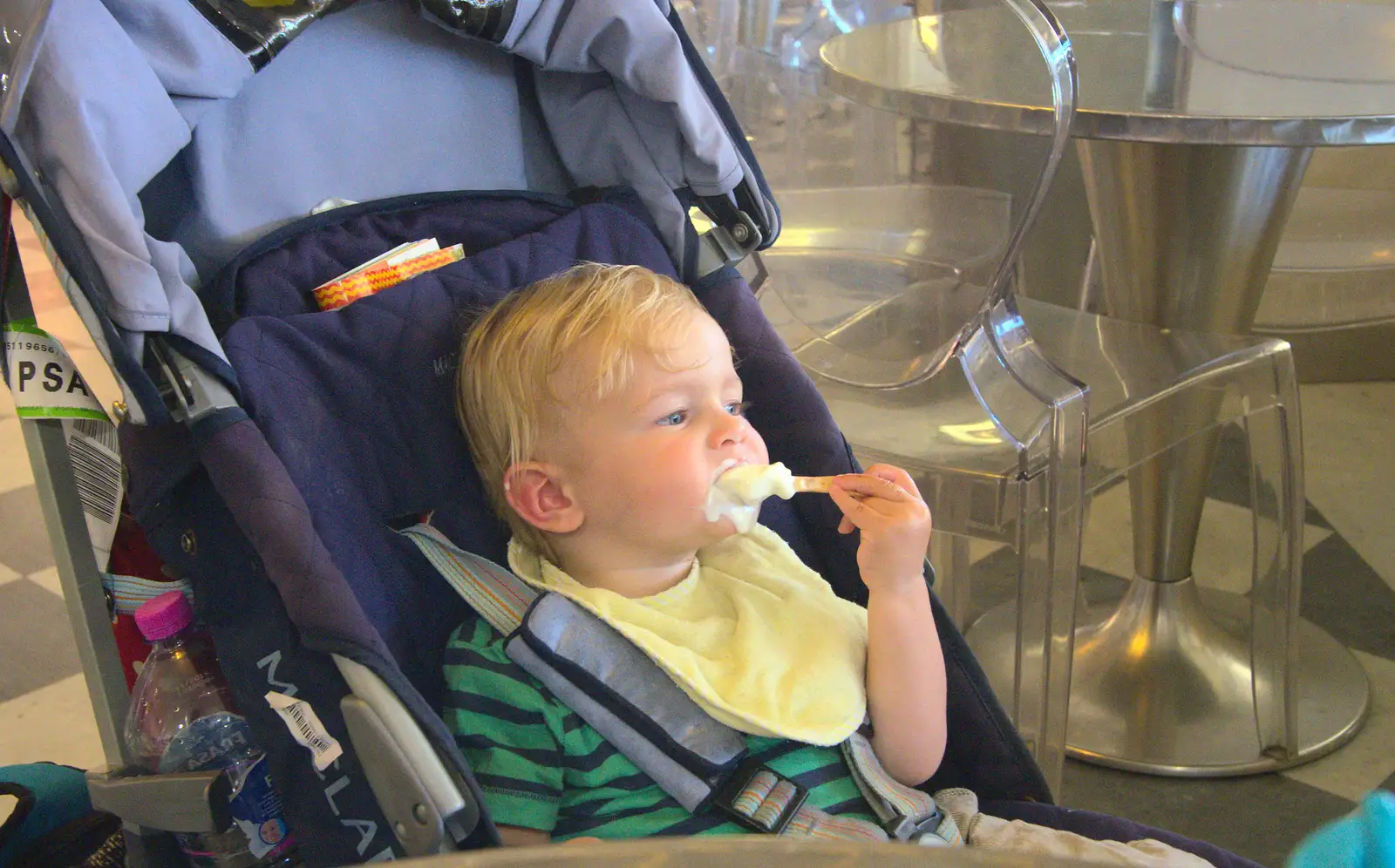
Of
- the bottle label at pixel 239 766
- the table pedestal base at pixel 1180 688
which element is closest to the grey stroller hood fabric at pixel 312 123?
the bottle label at pixel 239 766

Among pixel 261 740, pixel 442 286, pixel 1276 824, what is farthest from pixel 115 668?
pixel 1276 824

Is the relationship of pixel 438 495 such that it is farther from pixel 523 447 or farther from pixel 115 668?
pixel 115 668

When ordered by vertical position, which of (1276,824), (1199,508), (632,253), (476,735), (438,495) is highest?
(632,253)

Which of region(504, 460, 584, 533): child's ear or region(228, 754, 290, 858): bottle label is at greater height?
region(504, 460, 584, 533): child's ear

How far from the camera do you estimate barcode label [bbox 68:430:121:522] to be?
34.3 inches

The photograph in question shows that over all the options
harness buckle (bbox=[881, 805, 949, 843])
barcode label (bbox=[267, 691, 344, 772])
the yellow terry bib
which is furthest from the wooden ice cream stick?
barcode label (bbox=[267, 691, 344, 772])

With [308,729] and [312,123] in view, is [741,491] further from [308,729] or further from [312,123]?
[312,123]

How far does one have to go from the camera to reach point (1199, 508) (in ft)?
5.75

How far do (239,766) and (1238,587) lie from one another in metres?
1.68

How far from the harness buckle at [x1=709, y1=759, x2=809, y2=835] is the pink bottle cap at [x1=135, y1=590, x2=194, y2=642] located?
1.35 feet

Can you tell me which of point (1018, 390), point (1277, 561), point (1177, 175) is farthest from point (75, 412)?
point (1277, 561)

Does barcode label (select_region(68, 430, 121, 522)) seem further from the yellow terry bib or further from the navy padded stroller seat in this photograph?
the yellow terry bib

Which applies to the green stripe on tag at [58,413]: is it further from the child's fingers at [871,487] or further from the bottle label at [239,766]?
the child's fingers at [871,487]

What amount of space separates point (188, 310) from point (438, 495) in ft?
0.82
